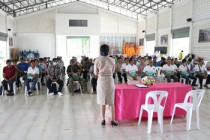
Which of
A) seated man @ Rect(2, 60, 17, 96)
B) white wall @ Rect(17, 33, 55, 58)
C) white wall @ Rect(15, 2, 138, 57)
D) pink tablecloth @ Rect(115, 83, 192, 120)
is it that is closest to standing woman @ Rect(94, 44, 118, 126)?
pink tablecloth @ Rect(115, 83, 192, 120)

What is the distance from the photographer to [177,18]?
11094 mm

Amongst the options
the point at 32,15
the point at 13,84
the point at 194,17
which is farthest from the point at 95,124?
the point at 32,15

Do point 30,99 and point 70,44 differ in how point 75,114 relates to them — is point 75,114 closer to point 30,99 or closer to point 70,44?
point 30,99

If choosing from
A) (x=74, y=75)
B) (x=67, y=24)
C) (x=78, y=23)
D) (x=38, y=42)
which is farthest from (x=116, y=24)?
(x=74, y=75)

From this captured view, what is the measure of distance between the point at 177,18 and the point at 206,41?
3.06 meters

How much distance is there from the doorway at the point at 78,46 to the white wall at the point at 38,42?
1.54 metres

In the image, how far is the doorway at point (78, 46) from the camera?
1594 cm

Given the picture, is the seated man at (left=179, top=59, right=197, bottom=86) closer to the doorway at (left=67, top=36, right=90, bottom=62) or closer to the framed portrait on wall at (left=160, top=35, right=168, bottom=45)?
the framed portrait on wall at (left=160, top=35, right=168, bottom=45)

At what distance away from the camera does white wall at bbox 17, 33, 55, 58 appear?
16.4m

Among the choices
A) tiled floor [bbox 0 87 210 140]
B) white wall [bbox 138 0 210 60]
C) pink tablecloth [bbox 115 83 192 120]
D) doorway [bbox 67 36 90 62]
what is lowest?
tiled floor [bbox 0 87 210 140]

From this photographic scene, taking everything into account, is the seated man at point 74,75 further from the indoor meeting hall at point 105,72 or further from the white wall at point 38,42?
the white wall at point 38,42

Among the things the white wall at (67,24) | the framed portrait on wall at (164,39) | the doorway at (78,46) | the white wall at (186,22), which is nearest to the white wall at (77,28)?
the white wall at (67,24)

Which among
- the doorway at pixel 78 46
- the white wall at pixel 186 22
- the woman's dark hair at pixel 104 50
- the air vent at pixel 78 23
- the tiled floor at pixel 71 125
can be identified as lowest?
the tiled floor at pixel 71 125

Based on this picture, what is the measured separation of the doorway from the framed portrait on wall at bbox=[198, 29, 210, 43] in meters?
8.98
